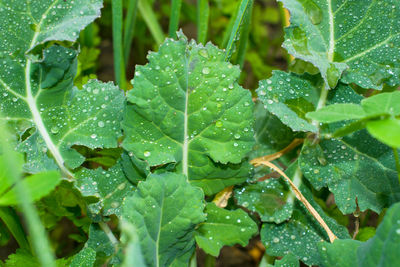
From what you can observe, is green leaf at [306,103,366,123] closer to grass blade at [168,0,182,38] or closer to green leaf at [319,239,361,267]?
green leaf at [319,239,361,267]

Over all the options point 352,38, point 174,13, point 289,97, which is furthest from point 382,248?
point 174,13

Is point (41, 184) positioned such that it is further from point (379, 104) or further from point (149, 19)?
point (149, 19)

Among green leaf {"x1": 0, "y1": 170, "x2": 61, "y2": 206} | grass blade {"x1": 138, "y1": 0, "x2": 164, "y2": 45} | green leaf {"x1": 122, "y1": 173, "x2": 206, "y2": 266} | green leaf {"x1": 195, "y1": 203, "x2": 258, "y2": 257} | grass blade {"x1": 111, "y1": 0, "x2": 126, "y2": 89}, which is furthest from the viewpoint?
grass blade {"x1": 138, "y1": 0, "x2": 164, "y2": 45}

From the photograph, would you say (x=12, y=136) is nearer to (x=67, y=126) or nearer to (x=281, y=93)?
(x=67, y=126)

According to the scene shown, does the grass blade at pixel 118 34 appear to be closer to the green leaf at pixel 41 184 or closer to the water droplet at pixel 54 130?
the water droplet at pixel 54 130

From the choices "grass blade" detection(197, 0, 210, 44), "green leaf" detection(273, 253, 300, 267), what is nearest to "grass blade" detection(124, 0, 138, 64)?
"grass blade" detection(197, 0, 210, 44)
